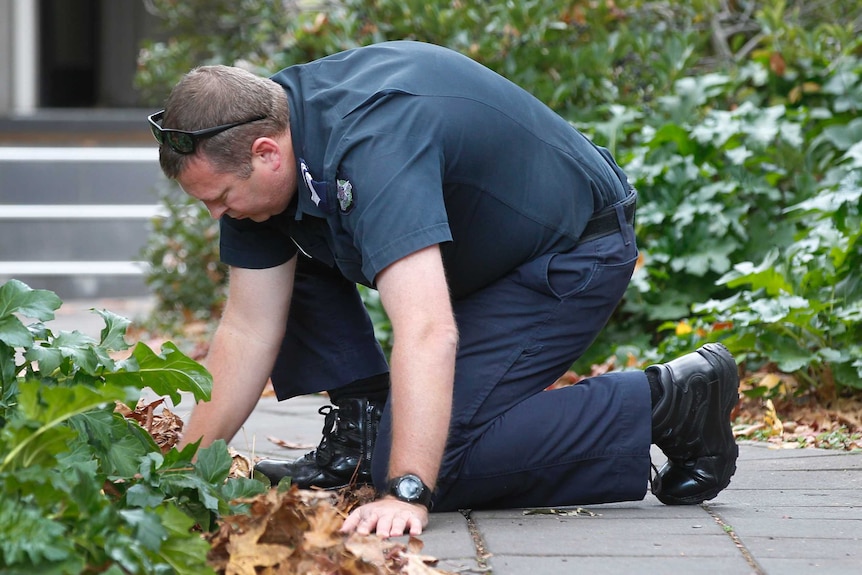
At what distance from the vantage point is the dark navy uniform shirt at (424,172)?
7.87 ft

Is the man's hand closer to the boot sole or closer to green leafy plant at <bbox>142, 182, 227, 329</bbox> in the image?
the boot sole

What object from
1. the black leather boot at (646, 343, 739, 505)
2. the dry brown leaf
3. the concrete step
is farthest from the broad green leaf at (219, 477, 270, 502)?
the concrete step

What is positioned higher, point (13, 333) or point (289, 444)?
point (13, 333)

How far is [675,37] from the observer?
564 centimetres

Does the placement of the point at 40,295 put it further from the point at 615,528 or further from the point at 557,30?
the point at 557,30

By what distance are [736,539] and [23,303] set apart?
154 centimetres

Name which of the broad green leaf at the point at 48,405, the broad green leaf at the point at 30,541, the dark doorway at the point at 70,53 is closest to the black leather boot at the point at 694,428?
the broad green leaf at the point at 48,405

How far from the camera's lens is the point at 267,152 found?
8.61ft

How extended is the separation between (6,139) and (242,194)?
7782 mm

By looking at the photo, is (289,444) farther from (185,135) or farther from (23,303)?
(23,303)

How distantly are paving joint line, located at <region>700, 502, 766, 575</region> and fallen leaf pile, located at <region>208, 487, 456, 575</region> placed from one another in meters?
0.61

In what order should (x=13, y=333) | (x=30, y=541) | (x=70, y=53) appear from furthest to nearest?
(x=70, y=53), (x=13, y=333), (x=30, y=541)

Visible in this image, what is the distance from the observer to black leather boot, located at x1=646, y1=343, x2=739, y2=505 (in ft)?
8.95

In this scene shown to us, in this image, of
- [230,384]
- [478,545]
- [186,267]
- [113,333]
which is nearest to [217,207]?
[113,333]
